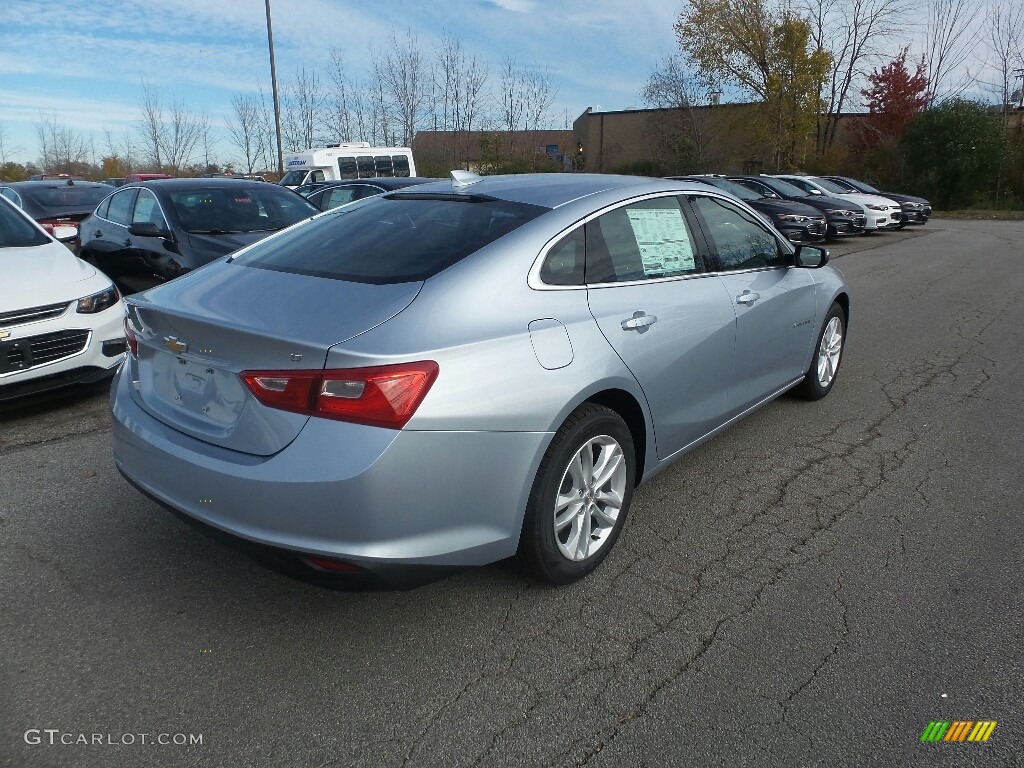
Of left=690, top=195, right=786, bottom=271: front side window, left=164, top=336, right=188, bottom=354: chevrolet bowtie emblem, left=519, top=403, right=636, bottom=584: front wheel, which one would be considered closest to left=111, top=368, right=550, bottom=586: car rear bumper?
left=519, top=403, right=636, bottom=584: front wheel

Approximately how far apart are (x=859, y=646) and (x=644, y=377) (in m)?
1.29

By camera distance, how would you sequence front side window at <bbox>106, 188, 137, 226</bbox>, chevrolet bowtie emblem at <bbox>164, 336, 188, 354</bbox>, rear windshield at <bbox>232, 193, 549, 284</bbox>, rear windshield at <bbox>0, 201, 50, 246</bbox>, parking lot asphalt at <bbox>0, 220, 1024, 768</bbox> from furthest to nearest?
front side window at <bbox>106, 188, 137, 226</bbox> → rear windshield at <bbox>0, 201, 50, 246</bbox> → rear windshield at <bbox>232, 193, 549, 284</bbox> → chevrolet bowtie emblem at <bbox>164, 336, 188, 354</bbox> → parking lot asphalt at <bbox>0, 220, 1024, 768</bbox>

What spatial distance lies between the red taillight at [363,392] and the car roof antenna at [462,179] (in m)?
1.56

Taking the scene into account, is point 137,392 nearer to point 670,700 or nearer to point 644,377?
point 644,377

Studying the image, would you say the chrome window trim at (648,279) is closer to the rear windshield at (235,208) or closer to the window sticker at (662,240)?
the window sticker at (662,240)

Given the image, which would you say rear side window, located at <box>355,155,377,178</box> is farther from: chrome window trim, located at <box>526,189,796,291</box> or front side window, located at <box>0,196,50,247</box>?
chrome window trim, located at <box>526,189,796,291</box>

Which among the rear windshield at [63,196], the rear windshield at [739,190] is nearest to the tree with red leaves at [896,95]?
the rear windshield at [739,190]

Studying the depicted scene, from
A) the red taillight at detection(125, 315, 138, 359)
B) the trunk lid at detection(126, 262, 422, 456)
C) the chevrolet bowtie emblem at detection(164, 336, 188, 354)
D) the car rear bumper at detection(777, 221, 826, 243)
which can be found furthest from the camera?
the car rear bumper at detection(777, 221, 826, 243)

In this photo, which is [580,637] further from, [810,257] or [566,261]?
[810,257]

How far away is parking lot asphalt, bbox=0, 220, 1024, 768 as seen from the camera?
7.64ft

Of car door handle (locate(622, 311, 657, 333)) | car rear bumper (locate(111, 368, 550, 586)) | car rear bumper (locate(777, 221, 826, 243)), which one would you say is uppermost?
car door handle (locate(622, 311, 657, 333))

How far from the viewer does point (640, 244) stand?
3555mm

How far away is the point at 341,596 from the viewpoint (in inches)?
122

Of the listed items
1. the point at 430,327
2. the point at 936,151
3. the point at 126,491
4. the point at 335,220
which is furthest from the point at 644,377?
the point at 936,151
